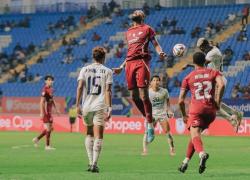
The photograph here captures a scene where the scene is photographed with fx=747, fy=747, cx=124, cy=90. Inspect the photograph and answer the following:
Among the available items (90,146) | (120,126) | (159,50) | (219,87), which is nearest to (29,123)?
(120,126)

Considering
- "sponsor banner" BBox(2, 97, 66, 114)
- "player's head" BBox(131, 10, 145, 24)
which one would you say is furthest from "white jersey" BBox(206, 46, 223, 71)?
"sponsor banner" BBox(2, 97, 66, 114)

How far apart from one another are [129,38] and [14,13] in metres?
46.0

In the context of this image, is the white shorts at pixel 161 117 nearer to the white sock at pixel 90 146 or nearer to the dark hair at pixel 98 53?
the white sock at pixel 90 146

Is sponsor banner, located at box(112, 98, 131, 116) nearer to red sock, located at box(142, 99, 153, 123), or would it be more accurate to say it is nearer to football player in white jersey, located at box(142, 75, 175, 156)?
football player in white jersey, located at box(142, 75, 175, 156)

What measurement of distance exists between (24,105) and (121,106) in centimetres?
662

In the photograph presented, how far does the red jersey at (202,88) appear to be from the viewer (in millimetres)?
13617

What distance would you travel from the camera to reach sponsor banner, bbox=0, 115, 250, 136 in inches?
1390

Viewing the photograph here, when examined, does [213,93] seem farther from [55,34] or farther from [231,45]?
[55,34]

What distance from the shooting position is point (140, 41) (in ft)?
53.8

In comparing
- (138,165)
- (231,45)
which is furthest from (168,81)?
(138,165)

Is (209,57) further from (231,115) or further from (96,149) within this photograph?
(96,149)

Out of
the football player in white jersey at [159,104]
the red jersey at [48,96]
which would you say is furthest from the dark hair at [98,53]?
the red jersey at [48,96]

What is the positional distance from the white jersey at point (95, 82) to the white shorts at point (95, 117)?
0.23 ft

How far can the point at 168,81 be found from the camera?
45.6 m
